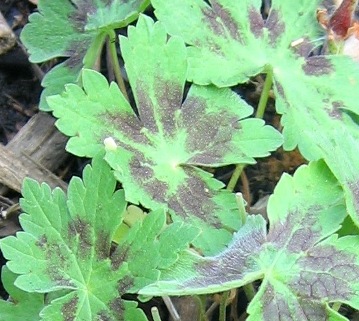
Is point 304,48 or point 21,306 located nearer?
point 21,306

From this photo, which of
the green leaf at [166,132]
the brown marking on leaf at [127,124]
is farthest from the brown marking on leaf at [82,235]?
the brown marking on leaf at [127,124]

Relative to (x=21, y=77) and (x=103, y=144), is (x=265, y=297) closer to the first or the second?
(x=103, y=144)

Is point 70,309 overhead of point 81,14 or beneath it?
beneath

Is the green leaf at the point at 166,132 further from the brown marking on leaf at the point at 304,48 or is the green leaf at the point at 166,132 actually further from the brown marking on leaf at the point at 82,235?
the brown marking on leaf at the point at 304,48

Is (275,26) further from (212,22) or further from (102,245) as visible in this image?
(102,245)

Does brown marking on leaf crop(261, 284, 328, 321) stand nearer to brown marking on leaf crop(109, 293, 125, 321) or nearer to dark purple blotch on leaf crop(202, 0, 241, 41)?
brown marking on leaf crop(109, 293, 125, 321)

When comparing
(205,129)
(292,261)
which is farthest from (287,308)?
(205,129)

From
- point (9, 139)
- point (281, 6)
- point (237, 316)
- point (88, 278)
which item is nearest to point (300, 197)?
point (237, 316)
